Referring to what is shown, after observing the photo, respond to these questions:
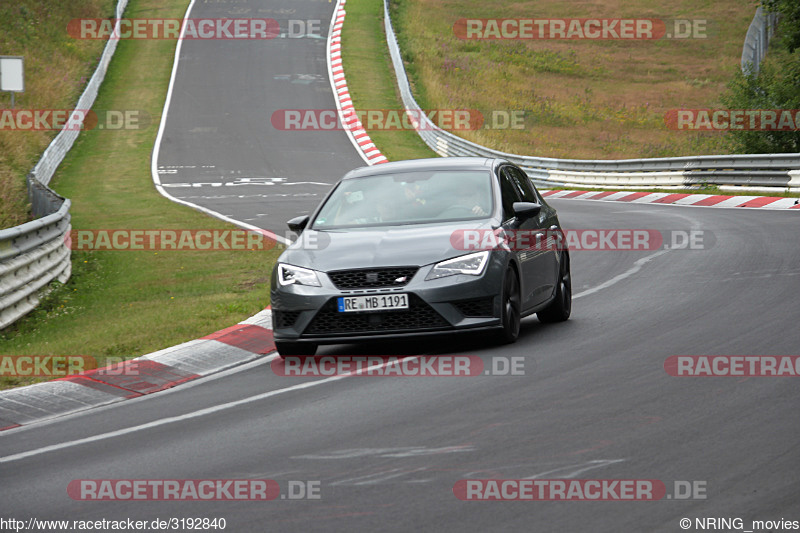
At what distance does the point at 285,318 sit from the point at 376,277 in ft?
2.91

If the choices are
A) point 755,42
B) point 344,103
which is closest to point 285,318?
point 344,103

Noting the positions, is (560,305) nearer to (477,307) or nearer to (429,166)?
(429,166)

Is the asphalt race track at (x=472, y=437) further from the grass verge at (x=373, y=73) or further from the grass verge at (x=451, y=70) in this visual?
the grass verge at (x=373, y=73)

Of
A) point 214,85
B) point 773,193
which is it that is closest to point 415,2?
point 214,85

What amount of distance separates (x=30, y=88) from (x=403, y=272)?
3794 cm

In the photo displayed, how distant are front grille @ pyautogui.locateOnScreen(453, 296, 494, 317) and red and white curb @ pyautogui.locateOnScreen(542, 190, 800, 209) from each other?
49.7 feet

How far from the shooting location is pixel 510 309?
377 inches

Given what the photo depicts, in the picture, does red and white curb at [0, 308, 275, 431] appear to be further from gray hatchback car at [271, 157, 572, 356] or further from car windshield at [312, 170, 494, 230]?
car windshield at [312, 170, 494, 230]

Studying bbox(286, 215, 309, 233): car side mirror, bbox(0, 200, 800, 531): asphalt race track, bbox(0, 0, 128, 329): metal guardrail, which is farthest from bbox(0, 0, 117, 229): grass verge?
bbox(0, 200, 800, 531): asphalt race track

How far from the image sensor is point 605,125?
1977 inches

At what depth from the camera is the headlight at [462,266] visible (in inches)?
361

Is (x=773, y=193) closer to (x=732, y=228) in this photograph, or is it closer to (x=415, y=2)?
(x=732, y=228)

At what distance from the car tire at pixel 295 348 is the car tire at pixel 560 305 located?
2467mm

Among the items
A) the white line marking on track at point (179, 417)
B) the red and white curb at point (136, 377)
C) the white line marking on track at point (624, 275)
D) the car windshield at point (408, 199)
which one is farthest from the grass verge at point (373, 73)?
the white line marking on track at point (179, 417)
